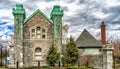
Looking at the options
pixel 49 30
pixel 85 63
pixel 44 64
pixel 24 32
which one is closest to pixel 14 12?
pixel 24 32

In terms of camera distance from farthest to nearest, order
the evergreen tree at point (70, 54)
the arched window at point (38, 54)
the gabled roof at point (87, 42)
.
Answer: the gabled roof at point (87, 42), the arched window at point (38, 54), the evergreen tree at point (70, 54)

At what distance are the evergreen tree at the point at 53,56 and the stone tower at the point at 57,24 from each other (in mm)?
1603

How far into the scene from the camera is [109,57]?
37.3 metres

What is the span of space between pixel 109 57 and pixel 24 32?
13.7 m

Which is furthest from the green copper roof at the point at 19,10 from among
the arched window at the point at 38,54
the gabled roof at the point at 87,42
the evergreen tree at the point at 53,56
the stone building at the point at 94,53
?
the gabled roof at the point at 87,42

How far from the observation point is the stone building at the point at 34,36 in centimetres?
4119

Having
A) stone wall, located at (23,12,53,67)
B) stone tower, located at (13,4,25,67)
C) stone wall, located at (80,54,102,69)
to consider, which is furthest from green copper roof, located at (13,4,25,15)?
stone wall, located at (80,54,102,69)

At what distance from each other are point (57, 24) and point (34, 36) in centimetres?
409

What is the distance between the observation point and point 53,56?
39812mm

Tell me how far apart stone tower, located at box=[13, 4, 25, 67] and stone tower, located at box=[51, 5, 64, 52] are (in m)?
4.94

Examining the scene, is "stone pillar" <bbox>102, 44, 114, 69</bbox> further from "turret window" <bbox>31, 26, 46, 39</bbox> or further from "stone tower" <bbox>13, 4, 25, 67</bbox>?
"stone tower" <bbox>13, 4, 25, 67</bbox>

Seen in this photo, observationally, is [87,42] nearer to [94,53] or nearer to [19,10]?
[94,53]

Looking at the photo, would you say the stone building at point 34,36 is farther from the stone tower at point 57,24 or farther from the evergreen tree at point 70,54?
the evergreen tree at point 70,54

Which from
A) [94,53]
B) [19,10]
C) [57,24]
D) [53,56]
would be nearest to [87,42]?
[94,53]
